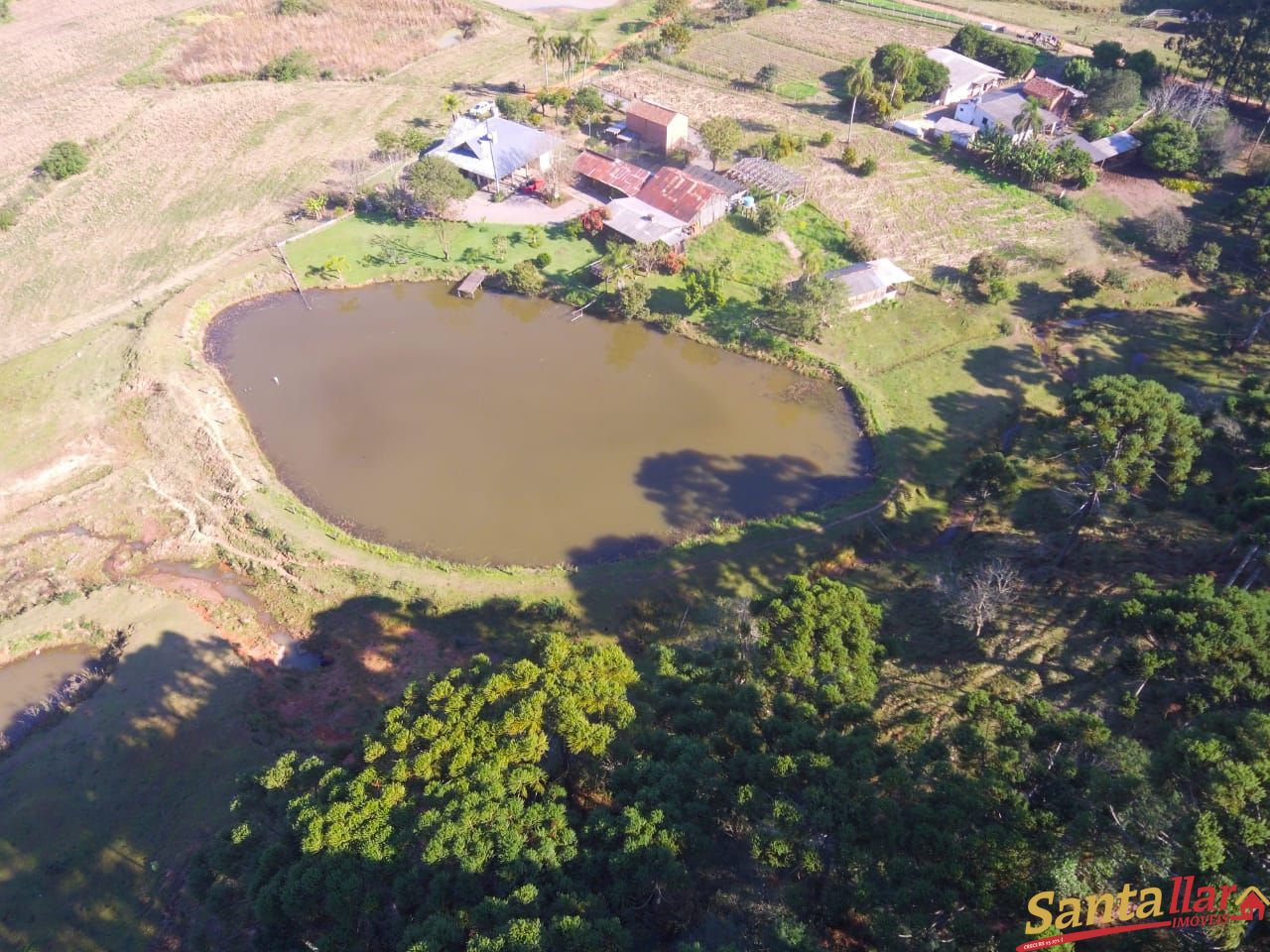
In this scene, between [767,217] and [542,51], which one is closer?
[767,217]

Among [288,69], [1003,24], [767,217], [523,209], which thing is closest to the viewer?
[767,217]

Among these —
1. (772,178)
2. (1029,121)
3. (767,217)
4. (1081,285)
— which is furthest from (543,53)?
(1081,285)

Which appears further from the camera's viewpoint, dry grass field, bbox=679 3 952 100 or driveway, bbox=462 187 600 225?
dry grass field, bbox=679 3 952 100

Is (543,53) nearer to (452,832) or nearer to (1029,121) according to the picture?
(1029,121)

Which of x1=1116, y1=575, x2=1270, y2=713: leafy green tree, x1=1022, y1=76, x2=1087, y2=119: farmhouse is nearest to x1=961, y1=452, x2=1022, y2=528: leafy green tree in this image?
x1=1116, y1=575, x2=1270, y2=713: leafy green tree

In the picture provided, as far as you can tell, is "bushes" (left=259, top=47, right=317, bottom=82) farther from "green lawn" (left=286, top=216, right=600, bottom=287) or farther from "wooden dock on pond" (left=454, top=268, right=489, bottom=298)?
"wooden dock on pond" (left=454, top=268, right=489, bottom=298)

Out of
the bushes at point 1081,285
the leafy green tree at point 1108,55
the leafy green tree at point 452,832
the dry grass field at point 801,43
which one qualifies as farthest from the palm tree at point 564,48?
the leafy green tree at point 452,832
